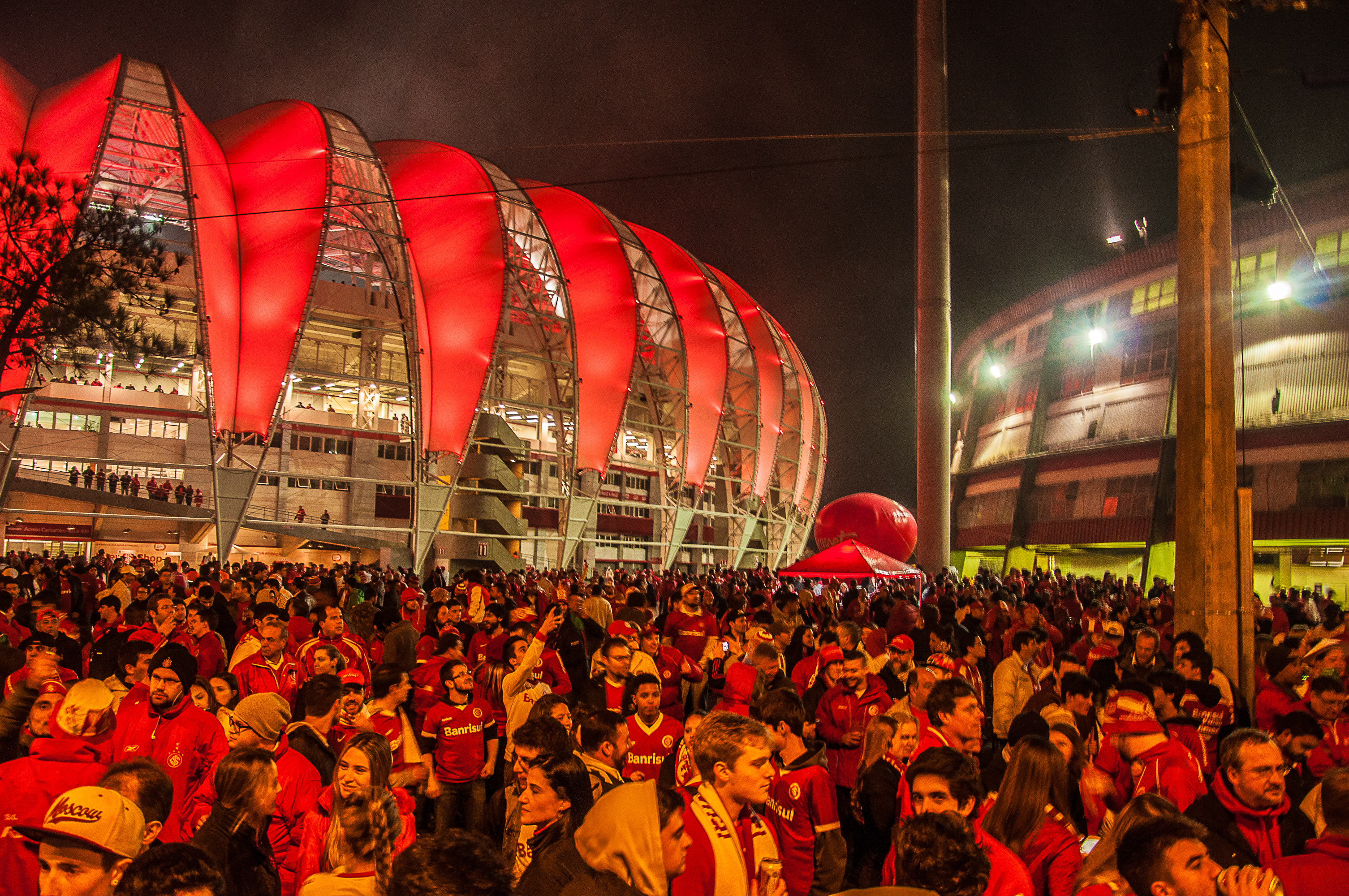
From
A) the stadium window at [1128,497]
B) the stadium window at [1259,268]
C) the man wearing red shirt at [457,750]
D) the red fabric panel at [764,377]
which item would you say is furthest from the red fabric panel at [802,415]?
the man wearing red shirt at [457,750]

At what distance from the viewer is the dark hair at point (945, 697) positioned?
4805 millimetres

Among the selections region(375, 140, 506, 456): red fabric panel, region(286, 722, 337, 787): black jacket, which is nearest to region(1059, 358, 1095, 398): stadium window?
region(375, 140, 506, 456): red fabric panel

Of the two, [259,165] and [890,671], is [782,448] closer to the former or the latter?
[259,165]

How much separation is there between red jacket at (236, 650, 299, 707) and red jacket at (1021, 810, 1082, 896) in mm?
5127

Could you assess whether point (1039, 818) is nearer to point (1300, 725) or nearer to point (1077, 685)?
point (1300, 725)

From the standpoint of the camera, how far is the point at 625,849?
2426mm

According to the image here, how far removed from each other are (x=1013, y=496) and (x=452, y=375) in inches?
1185

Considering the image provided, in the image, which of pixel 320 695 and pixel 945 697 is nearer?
pixel 320 695

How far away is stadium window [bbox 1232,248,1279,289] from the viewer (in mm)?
32438

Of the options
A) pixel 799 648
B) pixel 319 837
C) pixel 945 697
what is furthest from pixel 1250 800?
pixel 799 648

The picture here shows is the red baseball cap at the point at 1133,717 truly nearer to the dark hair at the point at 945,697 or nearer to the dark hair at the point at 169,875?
the dark hair at the point at 945,697

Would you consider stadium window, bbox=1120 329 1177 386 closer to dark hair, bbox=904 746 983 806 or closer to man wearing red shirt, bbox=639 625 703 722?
man wearing red shirt, bbox=639 625 703 722

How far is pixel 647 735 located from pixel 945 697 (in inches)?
73.3

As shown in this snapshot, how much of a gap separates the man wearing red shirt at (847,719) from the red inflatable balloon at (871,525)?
1960cm
